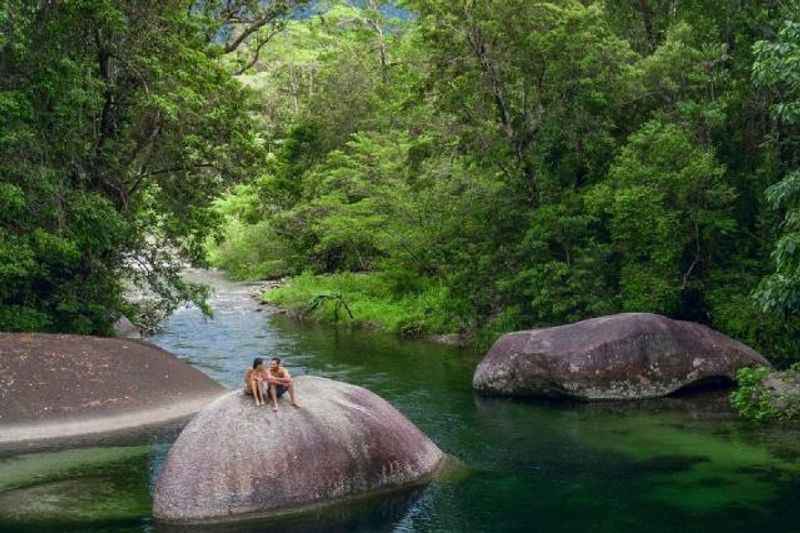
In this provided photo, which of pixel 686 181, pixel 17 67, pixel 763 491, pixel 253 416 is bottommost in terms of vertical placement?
pixel 763 491

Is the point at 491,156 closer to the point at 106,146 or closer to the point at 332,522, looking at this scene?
the point at 106,146

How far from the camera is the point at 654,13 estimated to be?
111ft

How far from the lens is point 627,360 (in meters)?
25.4

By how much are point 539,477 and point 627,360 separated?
302 inches

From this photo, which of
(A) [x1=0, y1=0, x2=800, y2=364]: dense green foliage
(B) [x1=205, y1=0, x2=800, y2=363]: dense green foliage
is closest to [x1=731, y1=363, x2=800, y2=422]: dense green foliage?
(A) [x1=0, y1=0, x2=800, y2=364]: dense green foliage

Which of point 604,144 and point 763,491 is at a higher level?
point 604,144

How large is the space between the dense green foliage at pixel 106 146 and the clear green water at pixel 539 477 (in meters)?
5.44

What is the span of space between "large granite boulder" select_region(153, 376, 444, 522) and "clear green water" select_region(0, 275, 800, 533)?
431 millimetres

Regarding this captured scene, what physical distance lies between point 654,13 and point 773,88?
675 cm

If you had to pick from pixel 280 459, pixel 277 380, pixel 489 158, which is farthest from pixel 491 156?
pixel 280 459

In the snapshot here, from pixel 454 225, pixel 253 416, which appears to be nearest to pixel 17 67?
pixel 253 416

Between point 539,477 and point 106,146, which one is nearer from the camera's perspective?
point 539,477

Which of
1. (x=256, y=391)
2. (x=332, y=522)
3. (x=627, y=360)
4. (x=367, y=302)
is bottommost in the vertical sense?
(x=332, y=522)

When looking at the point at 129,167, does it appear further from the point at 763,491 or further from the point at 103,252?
the point at 763,491
